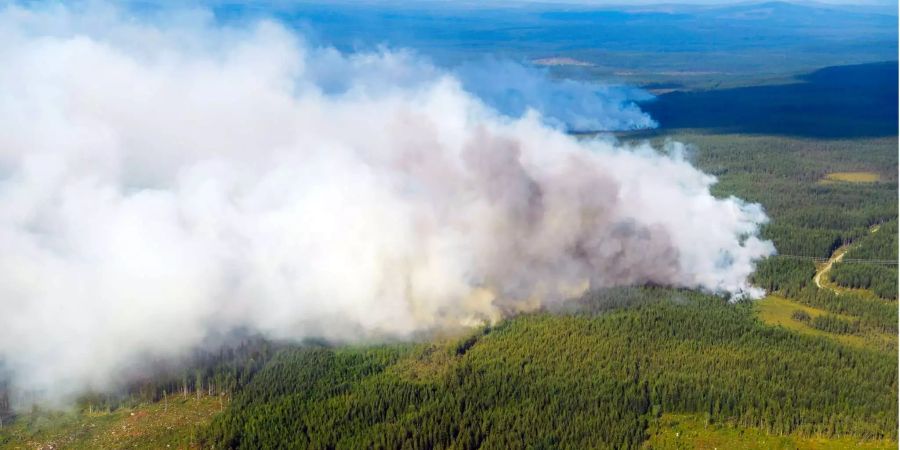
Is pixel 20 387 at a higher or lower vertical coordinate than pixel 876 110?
lower

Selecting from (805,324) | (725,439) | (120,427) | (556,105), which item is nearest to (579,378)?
(725,439)

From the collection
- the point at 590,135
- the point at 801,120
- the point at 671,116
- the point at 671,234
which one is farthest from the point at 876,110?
the point at 671,234

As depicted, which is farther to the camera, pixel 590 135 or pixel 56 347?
pixel 590 135

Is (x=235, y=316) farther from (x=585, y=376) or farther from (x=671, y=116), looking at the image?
(x=671, y=116)

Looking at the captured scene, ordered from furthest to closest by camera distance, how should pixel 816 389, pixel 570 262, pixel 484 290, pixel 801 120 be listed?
pixel 801 120, pixel 570 262, pixel 484 290, pixel 816 389

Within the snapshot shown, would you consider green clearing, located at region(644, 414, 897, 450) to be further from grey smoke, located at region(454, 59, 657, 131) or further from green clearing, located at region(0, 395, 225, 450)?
grey smoke, located at region(454, 59, 657, 131)

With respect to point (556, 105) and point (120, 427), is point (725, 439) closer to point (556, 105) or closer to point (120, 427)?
point (120, 427)

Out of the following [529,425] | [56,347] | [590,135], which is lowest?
[529,425]

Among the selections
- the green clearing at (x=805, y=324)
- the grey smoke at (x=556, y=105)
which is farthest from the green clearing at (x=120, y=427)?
the grey smoke at (x=556, y=105)
